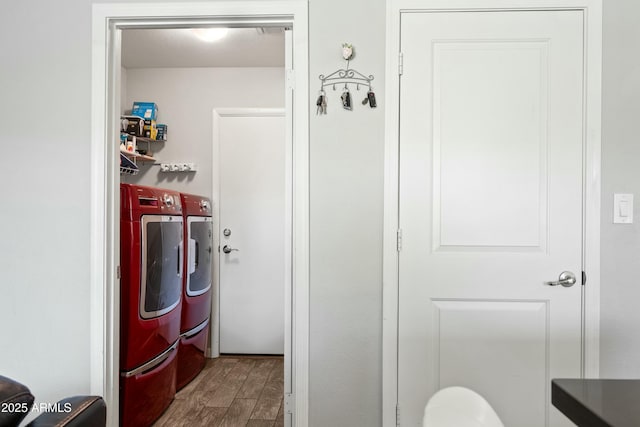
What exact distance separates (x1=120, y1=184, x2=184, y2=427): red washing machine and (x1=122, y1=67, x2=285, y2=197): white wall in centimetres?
92

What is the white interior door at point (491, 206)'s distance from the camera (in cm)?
150

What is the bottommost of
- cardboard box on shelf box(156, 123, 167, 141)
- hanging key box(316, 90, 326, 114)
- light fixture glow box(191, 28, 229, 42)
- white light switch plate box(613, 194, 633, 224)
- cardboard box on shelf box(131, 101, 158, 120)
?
white light switch plate box(613, 194, 633, 224)

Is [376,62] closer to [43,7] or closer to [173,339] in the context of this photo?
[43,7]

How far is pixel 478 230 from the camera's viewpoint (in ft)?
4.96

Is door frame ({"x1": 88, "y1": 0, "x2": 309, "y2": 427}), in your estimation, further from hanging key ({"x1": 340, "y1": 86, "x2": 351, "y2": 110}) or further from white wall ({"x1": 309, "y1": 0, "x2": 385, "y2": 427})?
hanging key ({"x1": 340, "y1": 86, "x2": 351, "y2": 110})

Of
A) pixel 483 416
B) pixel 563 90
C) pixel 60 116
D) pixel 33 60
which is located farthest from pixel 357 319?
pixel 33 60

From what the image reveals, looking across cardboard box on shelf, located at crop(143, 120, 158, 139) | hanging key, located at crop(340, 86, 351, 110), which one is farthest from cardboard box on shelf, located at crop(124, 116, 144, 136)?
hanging key, located at crop(340, 86, 351, 110)

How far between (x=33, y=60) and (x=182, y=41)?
128 cm

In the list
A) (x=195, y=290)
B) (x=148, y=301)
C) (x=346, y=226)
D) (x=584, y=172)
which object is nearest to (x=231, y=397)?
(x=195, y=290)

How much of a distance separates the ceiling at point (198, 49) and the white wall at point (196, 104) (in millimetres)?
84

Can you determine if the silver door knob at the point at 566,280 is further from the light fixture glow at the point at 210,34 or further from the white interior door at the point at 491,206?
the light fixture glow at the point at 210,34

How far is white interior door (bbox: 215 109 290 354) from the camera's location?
10.4ft

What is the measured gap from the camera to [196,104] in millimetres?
3193

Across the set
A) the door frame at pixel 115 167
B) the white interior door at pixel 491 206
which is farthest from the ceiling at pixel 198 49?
the white interior door at pixel 491 206
